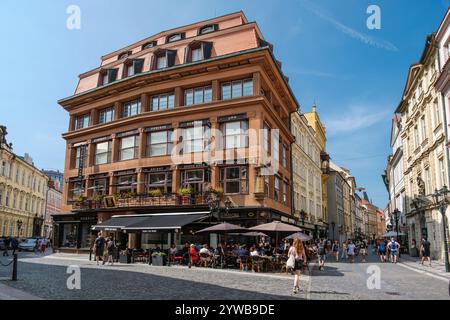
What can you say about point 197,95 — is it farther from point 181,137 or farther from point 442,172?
point 442,172

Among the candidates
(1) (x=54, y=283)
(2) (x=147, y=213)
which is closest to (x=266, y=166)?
(2) (x=147, y=213)

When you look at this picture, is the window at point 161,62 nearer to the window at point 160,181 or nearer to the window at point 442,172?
the window at point 160,181

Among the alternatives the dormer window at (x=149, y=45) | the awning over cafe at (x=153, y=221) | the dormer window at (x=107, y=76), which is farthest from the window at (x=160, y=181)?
the dormer window at (x=149, y=45)

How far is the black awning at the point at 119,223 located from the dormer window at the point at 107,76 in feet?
41.6

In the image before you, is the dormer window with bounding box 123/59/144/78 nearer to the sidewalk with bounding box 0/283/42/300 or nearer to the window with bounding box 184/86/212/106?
the window with bounding box 184/86/212/106

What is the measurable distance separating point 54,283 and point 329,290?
9549 mm

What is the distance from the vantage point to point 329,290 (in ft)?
42.1

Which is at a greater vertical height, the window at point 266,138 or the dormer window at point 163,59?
the dormer window at point 163,59

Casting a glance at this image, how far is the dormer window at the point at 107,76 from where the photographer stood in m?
33.6

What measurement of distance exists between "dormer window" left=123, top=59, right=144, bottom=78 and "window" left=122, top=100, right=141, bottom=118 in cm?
233

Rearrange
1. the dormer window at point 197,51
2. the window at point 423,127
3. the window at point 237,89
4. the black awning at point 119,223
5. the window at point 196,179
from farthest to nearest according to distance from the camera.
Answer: the window at point 423,127, the dormer window at point 197,51, the window at point 237,89, the window at point 196,179, the black awning at point 119,223

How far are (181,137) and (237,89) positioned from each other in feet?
17.9

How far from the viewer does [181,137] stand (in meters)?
28.5
